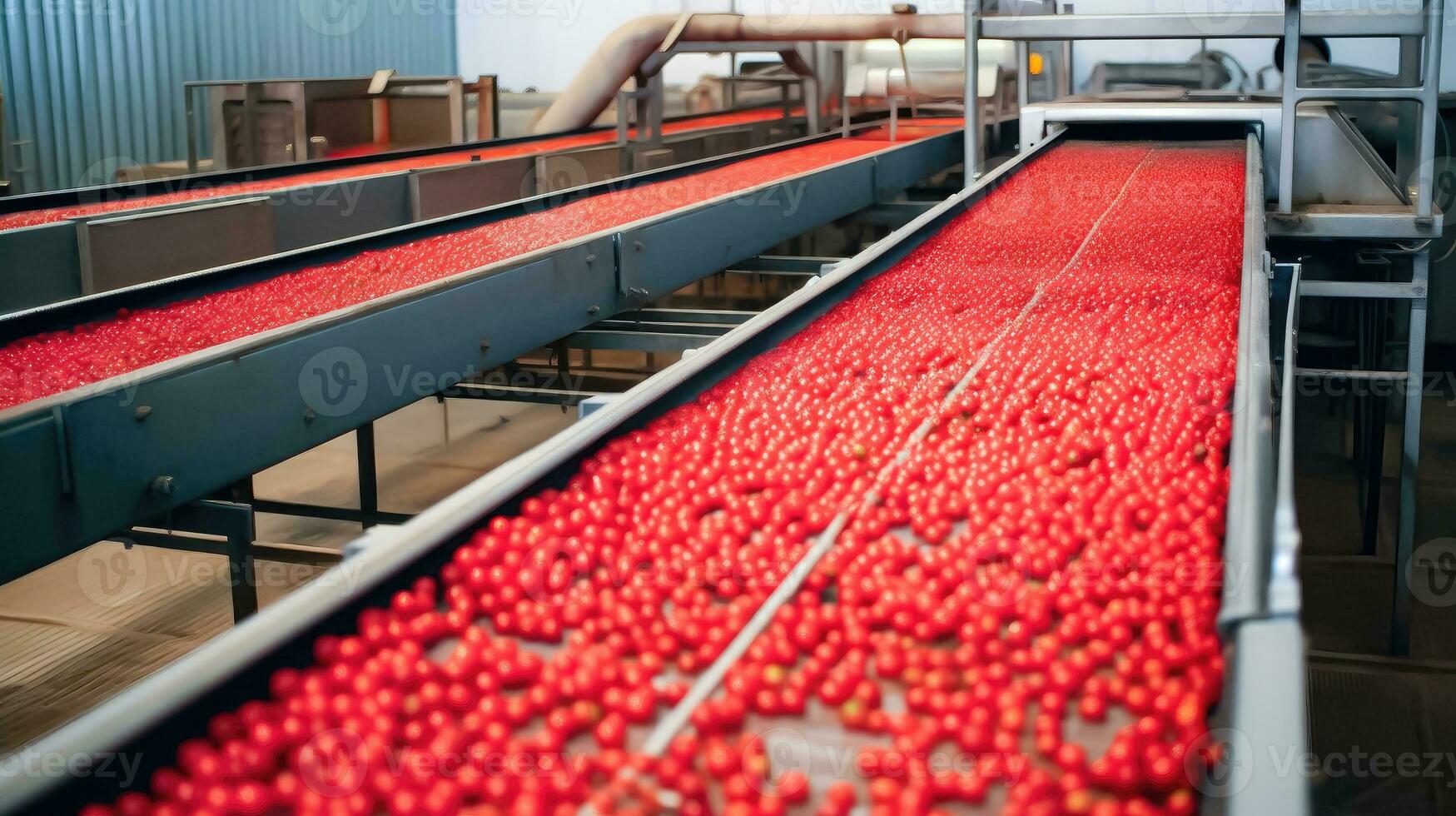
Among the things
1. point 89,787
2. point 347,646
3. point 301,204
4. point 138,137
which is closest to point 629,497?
point 347,646

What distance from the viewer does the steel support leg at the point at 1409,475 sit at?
3.99 metres

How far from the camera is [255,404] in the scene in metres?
2.53

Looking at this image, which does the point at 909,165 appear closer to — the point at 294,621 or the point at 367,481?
the point at 367,481

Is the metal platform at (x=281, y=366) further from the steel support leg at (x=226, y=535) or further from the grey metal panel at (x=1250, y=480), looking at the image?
the grey metal panel at (x=1250, y=480)

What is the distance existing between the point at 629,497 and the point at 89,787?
937mm

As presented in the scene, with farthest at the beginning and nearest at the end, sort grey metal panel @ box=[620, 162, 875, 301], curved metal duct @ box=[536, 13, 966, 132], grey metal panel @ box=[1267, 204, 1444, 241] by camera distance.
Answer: curved metal duct @ box=[536, 13, 966, 132] < grey metal panel @ box=[1267, 204, 1444, 241] < grey metal panel @ box=[620, 162, 875, 301]

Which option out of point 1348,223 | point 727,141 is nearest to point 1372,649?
point 1348,223

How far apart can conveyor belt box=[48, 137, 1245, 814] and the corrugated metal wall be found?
6965 millimetres

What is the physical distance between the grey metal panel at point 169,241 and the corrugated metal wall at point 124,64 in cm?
383

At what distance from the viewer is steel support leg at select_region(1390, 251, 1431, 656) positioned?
3.99m

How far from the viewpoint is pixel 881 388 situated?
254 centimetres

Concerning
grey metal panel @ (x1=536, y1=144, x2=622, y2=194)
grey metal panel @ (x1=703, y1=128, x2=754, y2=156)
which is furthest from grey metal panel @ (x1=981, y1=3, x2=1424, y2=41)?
grey metal panel @ (x1=703, y1=128, x2=754, y2=156)

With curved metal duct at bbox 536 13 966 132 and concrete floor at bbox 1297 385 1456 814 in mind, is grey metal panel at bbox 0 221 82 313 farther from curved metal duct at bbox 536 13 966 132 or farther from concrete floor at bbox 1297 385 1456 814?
curved metal duct at bbox 536 13 966 132

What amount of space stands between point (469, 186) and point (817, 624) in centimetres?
467
